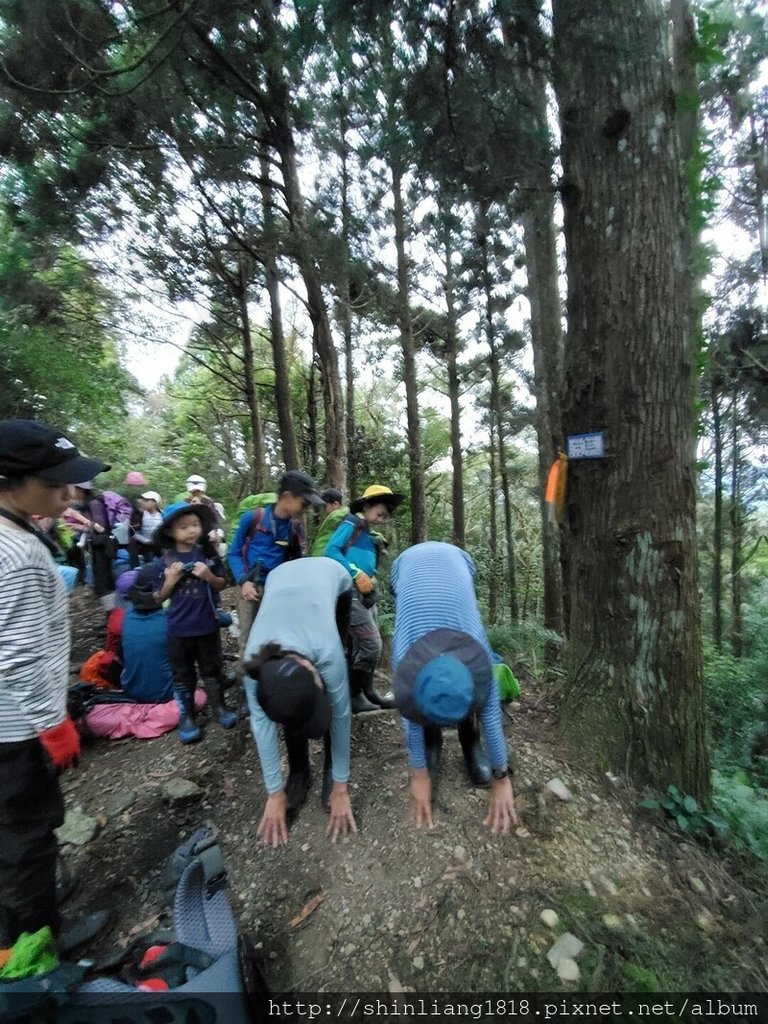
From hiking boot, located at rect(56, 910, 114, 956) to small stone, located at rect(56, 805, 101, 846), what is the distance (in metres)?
0.54

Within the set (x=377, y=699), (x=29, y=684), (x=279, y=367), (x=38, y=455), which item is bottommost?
(x=377, y=699)

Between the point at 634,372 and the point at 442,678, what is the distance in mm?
1920

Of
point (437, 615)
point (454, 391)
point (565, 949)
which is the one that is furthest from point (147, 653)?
point (454, 391)

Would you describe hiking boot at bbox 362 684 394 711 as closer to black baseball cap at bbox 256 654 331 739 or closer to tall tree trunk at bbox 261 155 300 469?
black baseball cap at bbox 256 654 331 739

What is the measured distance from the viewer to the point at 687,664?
2656mm

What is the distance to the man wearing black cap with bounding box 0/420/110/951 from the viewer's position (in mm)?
1803

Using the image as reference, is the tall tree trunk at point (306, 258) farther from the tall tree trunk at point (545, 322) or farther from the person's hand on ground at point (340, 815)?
the person's hand on ground at point (340, 815)

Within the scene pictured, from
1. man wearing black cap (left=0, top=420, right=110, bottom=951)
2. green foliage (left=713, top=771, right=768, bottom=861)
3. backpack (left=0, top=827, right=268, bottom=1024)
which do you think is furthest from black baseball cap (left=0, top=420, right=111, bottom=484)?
green foliage (left=713, top=771, right=768, bottom=861)

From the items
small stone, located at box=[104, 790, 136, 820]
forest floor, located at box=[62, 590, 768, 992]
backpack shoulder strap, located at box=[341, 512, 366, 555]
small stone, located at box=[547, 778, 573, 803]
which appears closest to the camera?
forest floor, located at box=[62, 590, 768, 992]

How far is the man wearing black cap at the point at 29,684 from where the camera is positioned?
71.0 inches

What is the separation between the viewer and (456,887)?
7.11 ft

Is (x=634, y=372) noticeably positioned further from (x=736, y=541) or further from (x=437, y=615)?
(x=736, y=541)

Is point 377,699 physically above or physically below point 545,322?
below

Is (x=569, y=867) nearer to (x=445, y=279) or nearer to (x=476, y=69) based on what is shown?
(x=476, y=69)
